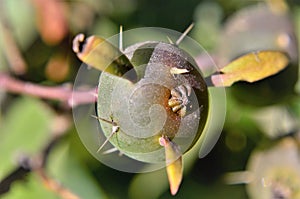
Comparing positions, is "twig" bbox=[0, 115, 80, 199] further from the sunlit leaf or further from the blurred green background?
the sunlit leaf

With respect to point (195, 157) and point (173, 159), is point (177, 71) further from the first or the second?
point (195, 157)

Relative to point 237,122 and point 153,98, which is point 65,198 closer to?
point 237,122

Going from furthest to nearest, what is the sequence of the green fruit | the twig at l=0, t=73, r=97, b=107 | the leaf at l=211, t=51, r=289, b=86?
the twig at l=0, t=73, r=97, b=107, the leaf at l=211, t=51, r=289, b=86, the green fruit

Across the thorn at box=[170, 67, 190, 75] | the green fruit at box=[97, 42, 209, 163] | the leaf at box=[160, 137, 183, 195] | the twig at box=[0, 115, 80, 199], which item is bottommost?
the twig at box=[0, 115, 80, 199]

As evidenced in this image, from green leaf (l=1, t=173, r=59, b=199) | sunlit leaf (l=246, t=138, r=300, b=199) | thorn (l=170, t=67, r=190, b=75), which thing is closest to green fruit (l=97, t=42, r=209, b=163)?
thorn (l=170, t=67, r=190, b=75)

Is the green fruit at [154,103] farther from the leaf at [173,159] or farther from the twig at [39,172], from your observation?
the twig at [39,172]
